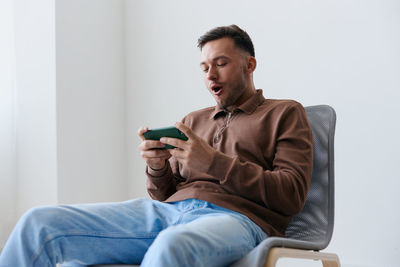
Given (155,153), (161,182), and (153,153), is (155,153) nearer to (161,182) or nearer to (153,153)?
(153,153)

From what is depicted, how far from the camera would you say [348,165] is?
7.76 feet

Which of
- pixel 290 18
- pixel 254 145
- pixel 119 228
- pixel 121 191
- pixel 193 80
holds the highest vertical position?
pixel 290 18

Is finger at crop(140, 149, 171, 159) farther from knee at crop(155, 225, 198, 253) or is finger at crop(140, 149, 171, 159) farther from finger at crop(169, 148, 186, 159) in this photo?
knee at crop(155, 225, 198, 253)

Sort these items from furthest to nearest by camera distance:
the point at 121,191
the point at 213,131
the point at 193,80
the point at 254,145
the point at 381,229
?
the point at 121,191
the point at 193,80
the point at 381,229
the point at 213,131
the point at 254,145

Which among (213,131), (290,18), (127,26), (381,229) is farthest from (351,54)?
(127,26)

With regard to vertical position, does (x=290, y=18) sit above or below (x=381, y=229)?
above

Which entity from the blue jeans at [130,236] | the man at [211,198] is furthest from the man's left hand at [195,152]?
the blue jeans at [130,236]

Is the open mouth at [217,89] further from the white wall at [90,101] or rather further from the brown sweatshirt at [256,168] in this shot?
the white wall at [90,101]

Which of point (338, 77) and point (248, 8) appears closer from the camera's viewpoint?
point (338, 77)

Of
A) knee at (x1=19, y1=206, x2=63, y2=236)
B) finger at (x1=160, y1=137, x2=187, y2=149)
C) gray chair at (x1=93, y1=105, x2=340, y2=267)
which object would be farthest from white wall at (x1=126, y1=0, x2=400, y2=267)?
knee at (x1=19, y1=206, x2=63, y2=236)

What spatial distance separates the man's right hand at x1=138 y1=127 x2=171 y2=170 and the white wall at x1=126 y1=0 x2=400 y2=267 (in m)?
1.15

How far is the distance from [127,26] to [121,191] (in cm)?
110

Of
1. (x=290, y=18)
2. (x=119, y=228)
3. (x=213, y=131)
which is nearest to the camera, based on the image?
(x=119, y=228)

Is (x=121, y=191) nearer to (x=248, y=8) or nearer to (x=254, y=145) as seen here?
(x=248, y=8)
